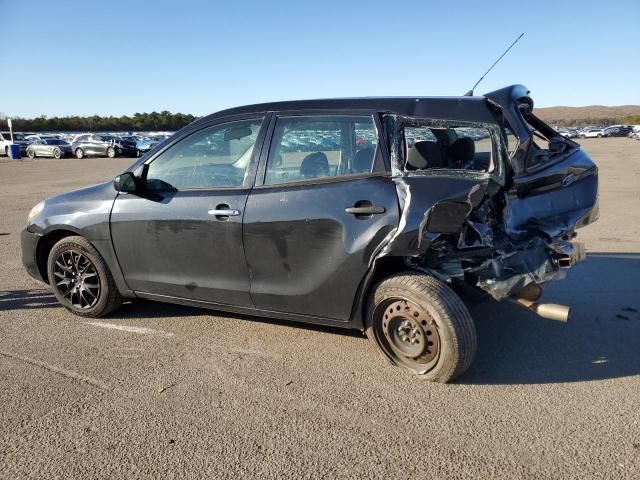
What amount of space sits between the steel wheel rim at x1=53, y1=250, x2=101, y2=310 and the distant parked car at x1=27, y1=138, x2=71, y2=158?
34847 millimetres

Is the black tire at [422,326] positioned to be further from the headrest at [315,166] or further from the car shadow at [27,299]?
the car shadow at [27,299]

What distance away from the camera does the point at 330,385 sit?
3.33m

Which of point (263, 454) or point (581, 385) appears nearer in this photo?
point (263, 454)

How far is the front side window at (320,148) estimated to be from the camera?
140 inches

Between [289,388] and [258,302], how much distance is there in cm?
75

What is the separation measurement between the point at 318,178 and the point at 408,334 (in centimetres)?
122

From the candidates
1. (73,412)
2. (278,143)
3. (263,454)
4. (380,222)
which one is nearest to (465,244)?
(380,222)

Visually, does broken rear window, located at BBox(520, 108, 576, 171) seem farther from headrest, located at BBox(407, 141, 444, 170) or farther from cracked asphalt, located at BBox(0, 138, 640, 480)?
cracked asphalt, located at BBox(0, 138, 640, 480)

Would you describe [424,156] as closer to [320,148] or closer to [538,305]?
[320,148]

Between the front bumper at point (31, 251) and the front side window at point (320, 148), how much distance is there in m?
2.41

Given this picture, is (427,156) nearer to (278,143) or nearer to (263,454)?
(278,143)

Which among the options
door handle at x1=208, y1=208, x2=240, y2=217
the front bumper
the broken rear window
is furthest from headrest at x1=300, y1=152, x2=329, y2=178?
the front bumper

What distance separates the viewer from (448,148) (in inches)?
153

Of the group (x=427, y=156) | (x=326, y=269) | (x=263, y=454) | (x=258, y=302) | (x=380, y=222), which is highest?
(x=427, y=156)
